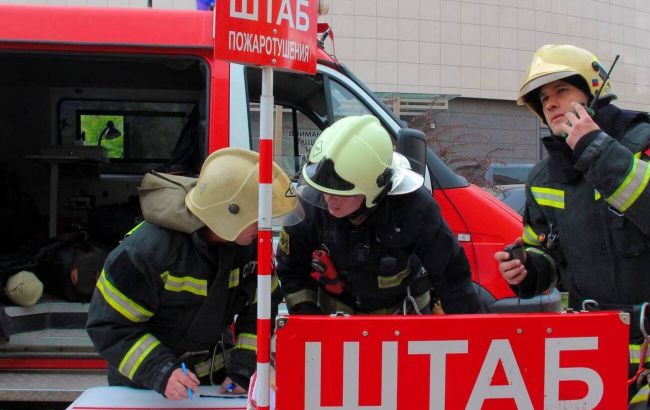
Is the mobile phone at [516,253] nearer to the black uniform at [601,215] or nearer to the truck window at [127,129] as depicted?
the black uniform at [601,215]

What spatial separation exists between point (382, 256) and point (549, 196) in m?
0.67

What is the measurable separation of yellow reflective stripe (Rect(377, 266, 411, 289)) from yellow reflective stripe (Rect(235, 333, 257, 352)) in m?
0.55

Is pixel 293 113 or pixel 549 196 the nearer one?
pixel 549 196

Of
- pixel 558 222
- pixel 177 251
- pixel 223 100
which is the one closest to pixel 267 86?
pixel 177 251

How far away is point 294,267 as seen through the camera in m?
2.55

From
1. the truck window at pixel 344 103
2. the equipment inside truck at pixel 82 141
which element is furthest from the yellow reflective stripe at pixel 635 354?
the equipment inside truck at pixel 82 141

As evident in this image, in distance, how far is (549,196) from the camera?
220cm

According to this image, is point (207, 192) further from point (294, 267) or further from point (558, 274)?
point (558, 274)

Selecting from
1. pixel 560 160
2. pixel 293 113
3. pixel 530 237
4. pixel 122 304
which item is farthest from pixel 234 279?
pixel 293 113

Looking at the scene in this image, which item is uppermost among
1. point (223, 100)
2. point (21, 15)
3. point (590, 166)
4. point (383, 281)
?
point (21, 15)

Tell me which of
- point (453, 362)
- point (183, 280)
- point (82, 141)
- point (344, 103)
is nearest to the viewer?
point (453, 362)

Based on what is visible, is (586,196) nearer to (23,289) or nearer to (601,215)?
(601,215)

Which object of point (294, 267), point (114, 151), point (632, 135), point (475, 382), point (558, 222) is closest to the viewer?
point (475, 382)

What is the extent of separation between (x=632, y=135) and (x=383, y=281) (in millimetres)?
1044
